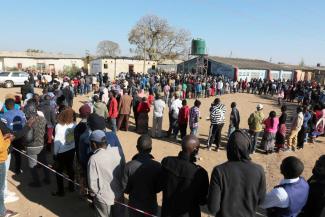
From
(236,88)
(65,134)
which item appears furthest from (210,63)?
(65,134)

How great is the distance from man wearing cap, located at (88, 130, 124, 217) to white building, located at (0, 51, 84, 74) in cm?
4007

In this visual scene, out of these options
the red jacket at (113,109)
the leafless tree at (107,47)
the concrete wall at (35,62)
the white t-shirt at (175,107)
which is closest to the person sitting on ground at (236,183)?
the white t-shirt at (175,107)

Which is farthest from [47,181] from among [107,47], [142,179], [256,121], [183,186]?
[107,47]

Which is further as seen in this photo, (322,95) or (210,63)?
(210,63)

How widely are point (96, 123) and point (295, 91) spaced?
2189 cm

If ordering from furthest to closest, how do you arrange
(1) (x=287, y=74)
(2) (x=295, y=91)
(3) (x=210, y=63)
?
1. (1) (x=287, y=74)
2. (3) (x=210, y=63)
3. (2) (x=295, y=91)

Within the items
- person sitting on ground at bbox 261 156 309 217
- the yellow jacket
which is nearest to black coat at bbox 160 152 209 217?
person sitting on ground at bbox 261 156 309 217

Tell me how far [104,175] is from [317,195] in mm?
2586

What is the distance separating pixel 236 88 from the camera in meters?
28.6

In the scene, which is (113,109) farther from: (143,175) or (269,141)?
(143,175)

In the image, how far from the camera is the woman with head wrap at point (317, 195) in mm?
3248

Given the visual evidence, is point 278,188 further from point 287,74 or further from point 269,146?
point 287,74

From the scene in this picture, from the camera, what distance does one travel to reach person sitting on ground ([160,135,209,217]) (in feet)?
11.6

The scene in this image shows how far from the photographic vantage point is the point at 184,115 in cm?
1011
